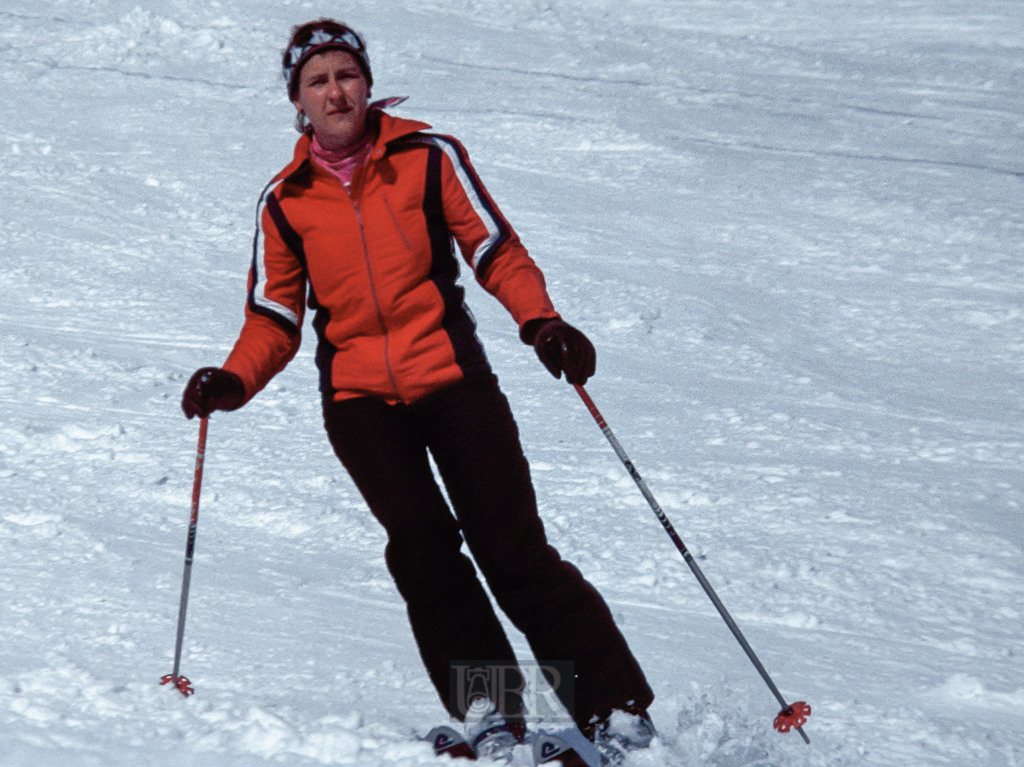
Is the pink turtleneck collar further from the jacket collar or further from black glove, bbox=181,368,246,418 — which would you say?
black glove, bbox=181,368,246,418

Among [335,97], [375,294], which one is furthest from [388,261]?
[335,97]

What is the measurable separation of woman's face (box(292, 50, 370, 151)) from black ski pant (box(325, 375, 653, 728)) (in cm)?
60

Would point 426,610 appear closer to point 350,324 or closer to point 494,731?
point 494,731

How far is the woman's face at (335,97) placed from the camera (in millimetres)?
2533

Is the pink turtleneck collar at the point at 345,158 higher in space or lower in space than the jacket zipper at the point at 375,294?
higher

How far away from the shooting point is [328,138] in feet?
8.39

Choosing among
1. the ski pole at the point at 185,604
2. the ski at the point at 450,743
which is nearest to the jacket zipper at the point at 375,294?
the ski pole at the point at 185,604

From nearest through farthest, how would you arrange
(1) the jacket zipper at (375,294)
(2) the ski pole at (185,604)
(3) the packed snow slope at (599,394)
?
(1) the jacket zipper at (375,294) → (2) the ski pole at (185,604) → (3) the packed snow slope at (599,394)

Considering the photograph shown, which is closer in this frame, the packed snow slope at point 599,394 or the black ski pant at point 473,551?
the black ski pant at point 473,551

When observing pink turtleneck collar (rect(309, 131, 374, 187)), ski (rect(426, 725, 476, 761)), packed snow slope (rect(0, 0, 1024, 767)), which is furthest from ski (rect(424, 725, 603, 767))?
pink turtleneck collar (rect(309, 131, 374, 187))

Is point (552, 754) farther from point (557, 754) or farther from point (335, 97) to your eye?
point (335, 97)

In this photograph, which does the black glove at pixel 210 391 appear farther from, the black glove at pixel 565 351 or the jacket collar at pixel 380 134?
the black glove at pixel 565 351

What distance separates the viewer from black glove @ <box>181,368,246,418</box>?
2.56 meters

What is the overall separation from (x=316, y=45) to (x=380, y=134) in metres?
0.27
